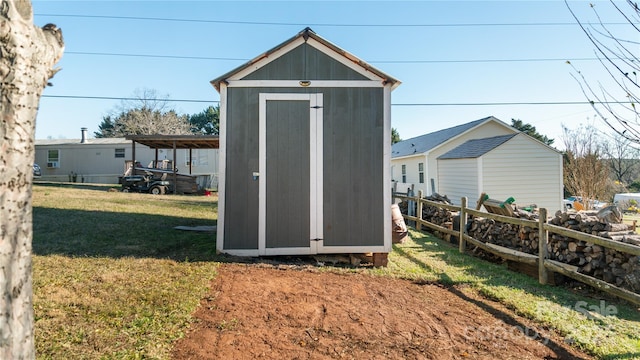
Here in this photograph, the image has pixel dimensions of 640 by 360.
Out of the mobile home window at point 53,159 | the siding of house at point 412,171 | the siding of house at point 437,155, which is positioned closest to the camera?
the siding of house at point 437,155

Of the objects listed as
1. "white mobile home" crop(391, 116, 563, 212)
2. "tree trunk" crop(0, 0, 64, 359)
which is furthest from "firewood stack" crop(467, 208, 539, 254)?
"tree trunk" crop(0, 0, 64, 359)

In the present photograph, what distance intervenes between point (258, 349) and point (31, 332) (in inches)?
62.0

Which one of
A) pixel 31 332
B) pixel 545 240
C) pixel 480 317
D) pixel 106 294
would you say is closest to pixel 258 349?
pixel 31 332

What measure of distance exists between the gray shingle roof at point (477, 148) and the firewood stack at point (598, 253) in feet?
26.6

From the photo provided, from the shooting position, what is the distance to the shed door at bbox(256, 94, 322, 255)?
5.36m

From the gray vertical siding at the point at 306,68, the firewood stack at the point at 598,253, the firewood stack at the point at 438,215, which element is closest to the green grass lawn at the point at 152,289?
the firewood stack at the point at 598,253

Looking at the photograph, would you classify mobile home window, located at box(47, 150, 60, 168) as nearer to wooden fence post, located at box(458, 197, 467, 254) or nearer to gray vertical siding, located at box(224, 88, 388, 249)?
gray vertical siding, located at box(224, 88, 388, 249)

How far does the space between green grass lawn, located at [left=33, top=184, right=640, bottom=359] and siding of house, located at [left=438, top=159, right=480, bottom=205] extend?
23.9 ft

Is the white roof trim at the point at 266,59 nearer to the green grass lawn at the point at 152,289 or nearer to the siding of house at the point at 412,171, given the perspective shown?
the green grass lawn at the point at 152,289

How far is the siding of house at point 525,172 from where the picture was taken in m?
13.4

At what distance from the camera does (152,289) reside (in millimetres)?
3818

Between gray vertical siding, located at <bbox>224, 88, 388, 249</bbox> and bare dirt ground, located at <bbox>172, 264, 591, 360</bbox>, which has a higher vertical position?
gray vertical siding, located at <bbox>224, 88, 388, 249</bbox>

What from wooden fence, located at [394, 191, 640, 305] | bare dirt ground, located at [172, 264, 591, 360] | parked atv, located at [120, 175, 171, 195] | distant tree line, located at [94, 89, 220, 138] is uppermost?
distant tree line, located at [94, 89, 220, 138]

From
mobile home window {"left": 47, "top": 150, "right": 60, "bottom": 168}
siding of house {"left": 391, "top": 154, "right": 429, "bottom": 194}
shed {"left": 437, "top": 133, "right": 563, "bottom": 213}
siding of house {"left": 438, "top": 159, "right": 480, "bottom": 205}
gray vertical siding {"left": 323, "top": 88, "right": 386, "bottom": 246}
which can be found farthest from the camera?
mobile home window {"left": 47, "top": 150, "right": 60, "bottom": 168}
